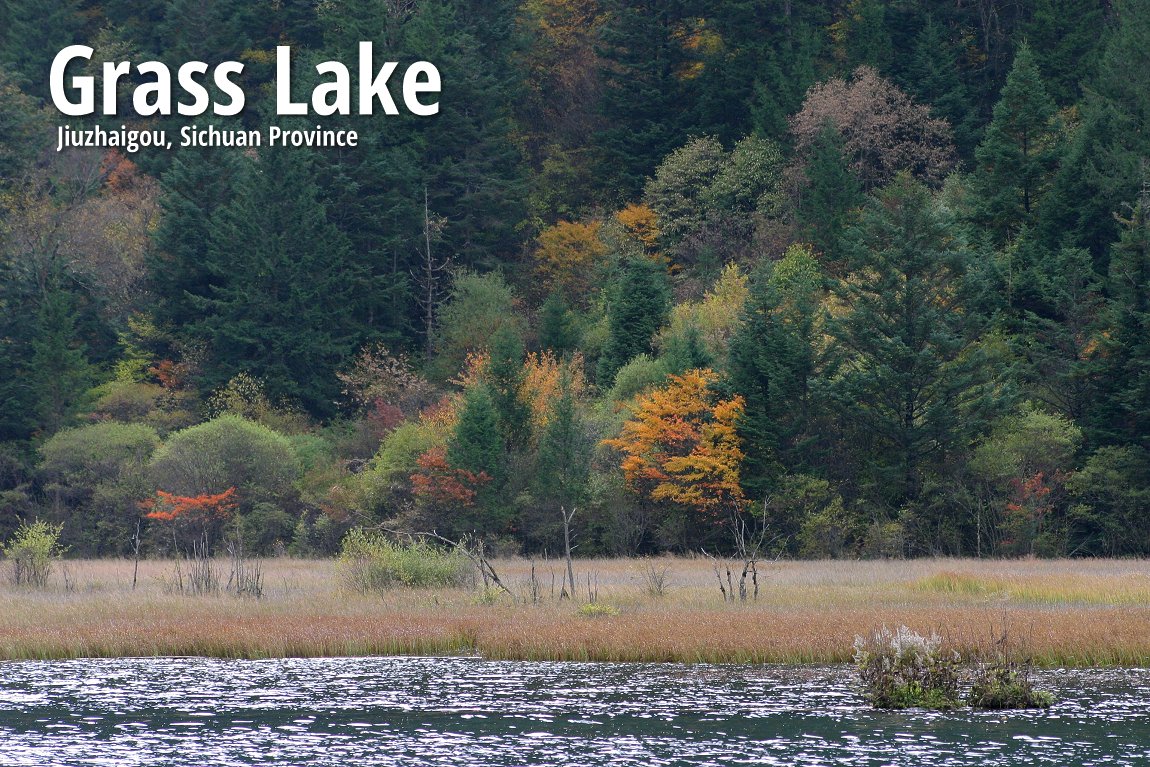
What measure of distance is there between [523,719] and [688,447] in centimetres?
3622

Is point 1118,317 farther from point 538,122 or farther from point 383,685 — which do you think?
point 538,122

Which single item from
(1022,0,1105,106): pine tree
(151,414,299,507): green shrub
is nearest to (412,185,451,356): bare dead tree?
(151,414,299,507): green shrub

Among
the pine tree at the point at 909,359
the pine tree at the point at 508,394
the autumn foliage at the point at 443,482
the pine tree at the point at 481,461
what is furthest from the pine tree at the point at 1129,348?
the autumn foliage at the point at 443,482

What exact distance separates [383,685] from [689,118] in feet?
223

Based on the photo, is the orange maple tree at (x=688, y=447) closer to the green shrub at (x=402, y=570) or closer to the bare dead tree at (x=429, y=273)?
the green shrub at (x=402, y=570)

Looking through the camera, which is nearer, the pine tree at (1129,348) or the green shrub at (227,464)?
the pine tree at (1129,348)

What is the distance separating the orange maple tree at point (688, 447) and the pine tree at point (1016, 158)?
Answer: 1861 cm

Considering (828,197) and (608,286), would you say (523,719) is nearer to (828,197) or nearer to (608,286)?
(828,197)

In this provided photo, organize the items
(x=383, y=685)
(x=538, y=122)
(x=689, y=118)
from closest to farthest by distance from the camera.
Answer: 1. (x=383, y=685)
2. (x=689, y=118)
3. (x=538, y=122)

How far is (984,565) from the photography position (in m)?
46.7

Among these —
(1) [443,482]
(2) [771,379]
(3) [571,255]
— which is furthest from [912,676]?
(3) [571,255]

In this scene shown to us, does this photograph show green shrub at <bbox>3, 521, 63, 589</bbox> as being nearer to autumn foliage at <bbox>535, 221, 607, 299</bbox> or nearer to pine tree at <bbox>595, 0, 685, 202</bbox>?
autumn foliage at <bbox>535, 221, 607, 299</bbox>

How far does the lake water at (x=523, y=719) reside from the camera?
21.7 m

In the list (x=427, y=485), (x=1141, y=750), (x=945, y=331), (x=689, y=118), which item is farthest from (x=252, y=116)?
(x=1141, y=750)
